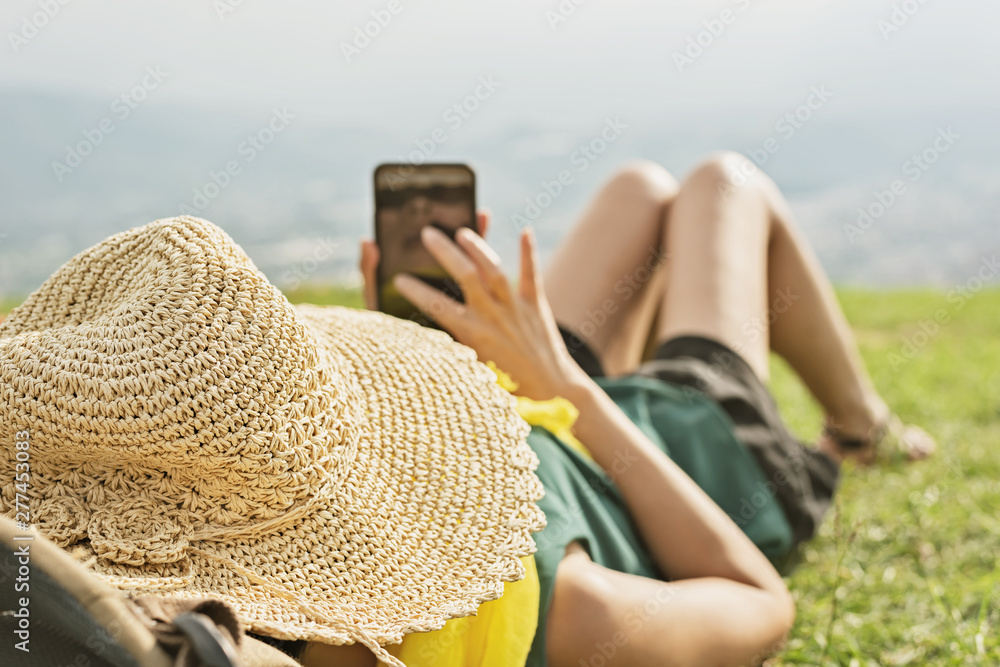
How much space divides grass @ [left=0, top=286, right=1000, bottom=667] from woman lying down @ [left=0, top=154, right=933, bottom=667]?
146 millimetres

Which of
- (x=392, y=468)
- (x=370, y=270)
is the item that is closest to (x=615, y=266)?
(x=370, y=270)

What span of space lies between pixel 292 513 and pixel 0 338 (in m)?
0.46

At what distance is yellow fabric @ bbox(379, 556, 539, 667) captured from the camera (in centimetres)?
123

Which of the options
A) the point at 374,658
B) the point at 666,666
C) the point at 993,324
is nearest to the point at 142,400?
the point at 374,658

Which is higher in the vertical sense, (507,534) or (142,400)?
(142,400)

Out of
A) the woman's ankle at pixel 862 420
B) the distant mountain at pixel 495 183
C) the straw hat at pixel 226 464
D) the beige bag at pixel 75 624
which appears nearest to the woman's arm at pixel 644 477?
the straw hat at pixel 226 464

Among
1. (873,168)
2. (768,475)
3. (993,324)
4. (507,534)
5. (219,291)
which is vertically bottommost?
(873,168)

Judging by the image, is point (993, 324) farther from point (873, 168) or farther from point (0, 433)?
point (873, 168)

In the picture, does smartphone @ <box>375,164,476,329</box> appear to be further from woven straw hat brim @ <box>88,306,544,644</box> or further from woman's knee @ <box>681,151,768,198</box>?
woman's knee @ <box>681,151,768,198</box>

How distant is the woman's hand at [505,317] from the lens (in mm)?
1775

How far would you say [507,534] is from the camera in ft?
3.97

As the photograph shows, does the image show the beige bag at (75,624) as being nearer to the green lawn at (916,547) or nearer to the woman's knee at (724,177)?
the green lawn at (916,547)

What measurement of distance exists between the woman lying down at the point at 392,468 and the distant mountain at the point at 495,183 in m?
8.15

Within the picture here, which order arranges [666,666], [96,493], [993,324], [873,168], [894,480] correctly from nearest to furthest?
[96,493]
[666,666]
[894,480]
[993,324]
[873,168]
